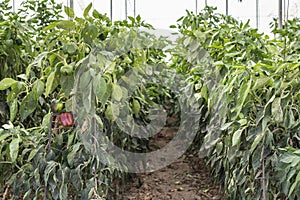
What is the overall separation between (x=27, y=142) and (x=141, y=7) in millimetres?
3253

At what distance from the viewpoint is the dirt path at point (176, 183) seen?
2.22 m

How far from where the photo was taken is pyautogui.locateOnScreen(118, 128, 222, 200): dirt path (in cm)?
222

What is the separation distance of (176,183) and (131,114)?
703 millimetres

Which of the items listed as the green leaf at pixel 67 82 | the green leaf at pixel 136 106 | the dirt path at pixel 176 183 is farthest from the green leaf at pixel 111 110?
the dirt path at pixel 176 183

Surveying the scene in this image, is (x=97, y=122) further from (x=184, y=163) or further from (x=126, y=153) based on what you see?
(x=184, y=163)

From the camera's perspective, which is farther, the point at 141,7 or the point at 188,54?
the point at 141,7

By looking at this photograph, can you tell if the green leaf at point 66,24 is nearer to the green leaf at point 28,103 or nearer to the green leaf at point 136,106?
the green leaf at point 28,103

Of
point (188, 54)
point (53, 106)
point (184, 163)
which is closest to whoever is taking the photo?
point (53, 106)

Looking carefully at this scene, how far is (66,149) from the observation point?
4.90ft

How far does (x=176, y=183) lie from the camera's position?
2.36m

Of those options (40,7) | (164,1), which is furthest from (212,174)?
→ (164,1)

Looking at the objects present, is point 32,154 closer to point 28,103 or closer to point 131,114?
point 28,103

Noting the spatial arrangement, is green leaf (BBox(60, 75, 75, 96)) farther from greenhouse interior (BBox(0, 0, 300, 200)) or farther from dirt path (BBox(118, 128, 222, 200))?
dirt path (BBox(118, 128, 222, 200))

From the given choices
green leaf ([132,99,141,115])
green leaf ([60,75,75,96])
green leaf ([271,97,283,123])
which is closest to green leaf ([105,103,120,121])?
green leaf ([60,75,75,96])
